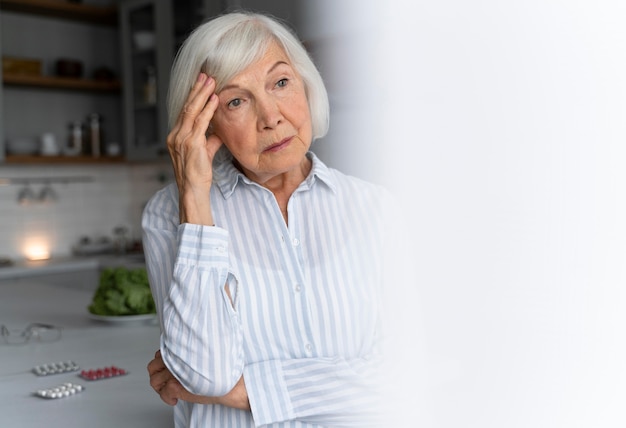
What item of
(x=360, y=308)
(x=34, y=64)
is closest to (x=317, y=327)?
(x=360, y=308)

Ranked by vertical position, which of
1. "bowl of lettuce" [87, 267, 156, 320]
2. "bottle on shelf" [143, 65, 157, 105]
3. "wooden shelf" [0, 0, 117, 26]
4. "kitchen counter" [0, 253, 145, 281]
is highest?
"wooden shelf" [0, 0, 117, 26]

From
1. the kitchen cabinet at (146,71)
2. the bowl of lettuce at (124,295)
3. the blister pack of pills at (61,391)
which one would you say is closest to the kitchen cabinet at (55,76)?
the kitchen cabinet at (146,71)

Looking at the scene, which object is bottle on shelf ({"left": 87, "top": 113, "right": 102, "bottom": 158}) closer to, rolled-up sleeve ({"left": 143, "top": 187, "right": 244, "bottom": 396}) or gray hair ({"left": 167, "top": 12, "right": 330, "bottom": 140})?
gray hair ({"left": 167, "top": 12, "right": 330, "bottom": 140})

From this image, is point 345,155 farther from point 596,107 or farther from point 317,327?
point 596,107

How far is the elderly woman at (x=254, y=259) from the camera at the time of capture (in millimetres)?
880

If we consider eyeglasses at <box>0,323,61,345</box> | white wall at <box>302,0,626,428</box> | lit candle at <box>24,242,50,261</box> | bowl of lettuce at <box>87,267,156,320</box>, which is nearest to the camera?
white wall at <box>302,0,626,428</box>

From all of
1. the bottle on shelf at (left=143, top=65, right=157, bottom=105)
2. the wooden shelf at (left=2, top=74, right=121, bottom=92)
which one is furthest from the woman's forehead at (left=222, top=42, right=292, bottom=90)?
the wooden shelf at (left=2, top=74, right=121, bottom=92)

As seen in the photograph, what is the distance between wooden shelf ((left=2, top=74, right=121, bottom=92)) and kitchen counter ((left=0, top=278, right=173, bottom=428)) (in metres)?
1.83

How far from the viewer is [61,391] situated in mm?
1214

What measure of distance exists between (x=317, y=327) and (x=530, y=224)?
475 millimetres

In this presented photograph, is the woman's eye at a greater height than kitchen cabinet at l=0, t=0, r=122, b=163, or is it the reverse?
kitchen cabinet at l=0, t=0, r=122, b=163

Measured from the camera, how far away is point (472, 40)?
553 mm

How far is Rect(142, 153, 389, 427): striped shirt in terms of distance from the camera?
87 centimetres

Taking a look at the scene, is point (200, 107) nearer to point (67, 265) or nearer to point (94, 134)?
point (67, 265)
